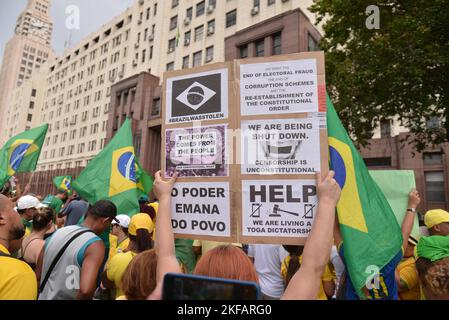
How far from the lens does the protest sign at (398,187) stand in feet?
9.61

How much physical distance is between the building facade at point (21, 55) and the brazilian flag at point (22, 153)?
3186 inches

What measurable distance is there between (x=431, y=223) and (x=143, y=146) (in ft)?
94.3

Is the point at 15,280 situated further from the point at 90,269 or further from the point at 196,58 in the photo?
the point at 196,58

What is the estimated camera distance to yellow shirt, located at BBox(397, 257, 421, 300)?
103 inches

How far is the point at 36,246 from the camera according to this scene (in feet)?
10.7

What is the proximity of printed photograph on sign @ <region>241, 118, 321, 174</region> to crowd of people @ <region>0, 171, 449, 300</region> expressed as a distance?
0.51ft

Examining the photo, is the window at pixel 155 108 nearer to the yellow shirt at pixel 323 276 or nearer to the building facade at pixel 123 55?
the building facade at pixel 123 55

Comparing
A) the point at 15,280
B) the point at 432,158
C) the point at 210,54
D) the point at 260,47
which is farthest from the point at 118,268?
the point at 432,158

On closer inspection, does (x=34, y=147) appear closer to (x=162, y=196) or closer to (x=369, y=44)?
(x=162, y=196)

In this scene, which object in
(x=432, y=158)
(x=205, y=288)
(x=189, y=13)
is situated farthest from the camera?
(x=189, y=13)

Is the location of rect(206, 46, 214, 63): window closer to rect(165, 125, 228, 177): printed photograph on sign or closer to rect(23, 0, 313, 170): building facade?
rect(23, 0, 313, 170): building facade

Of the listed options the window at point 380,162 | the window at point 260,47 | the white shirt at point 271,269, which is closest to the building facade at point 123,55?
the window at point 260,47

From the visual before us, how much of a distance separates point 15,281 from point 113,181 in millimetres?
3504

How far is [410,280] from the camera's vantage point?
263 centimetres
